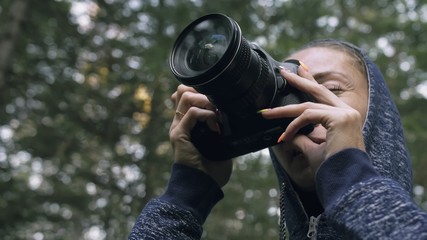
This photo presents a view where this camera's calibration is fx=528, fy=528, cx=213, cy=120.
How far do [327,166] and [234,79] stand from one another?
0.39 meters

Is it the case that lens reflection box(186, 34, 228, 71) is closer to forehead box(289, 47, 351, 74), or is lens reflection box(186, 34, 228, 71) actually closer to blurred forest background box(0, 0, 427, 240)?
forehead box(289, 47, 351, 74)

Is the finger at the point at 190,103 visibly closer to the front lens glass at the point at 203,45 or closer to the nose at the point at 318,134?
the front lens glass at the point at 203,45

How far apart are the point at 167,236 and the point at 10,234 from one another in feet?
12.3

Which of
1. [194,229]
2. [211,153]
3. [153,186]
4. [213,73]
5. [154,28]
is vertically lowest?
[153,186]

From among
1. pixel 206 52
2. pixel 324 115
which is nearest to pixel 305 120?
pixel 324 115

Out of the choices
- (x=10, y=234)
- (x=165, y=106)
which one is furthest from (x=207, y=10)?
(x=10, y=234)

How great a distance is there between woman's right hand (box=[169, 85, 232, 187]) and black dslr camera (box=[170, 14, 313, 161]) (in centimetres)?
11

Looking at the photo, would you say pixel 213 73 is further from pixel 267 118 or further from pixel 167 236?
pixel 167 236

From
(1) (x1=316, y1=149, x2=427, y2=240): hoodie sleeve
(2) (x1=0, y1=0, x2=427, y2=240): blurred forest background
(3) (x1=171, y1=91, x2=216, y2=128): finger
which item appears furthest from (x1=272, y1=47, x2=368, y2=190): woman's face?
(2) (x1=0, y1=0, x2=427, y2=240): blurred forest background

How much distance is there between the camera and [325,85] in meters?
1.87

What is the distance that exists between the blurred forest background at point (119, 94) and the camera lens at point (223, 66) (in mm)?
3226

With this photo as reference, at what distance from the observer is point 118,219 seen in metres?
5.48

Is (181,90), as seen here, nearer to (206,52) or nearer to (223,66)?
(206,52)

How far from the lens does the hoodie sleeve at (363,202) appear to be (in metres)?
1.20
